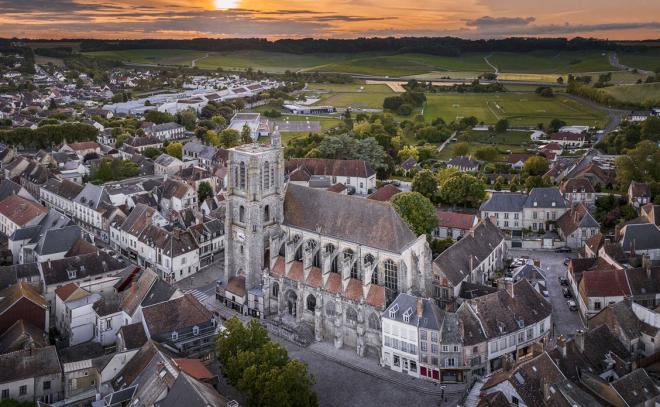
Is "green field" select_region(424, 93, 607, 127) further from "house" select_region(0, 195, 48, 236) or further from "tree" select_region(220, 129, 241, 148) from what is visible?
"house" select_region(0, 195, 48, 236)

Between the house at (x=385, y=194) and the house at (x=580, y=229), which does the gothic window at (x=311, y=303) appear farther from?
the house at (x=580, y=229)

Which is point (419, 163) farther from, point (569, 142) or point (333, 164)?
point (569, 142)

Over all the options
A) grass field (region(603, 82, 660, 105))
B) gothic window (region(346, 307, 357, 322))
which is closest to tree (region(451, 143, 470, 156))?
grass field (region(603, 82, 660, 105))

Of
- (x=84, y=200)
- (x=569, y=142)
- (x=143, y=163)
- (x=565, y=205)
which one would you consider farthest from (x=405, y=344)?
(x=569, y=142)

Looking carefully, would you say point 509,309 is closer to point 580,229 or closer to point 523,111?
point 580,229

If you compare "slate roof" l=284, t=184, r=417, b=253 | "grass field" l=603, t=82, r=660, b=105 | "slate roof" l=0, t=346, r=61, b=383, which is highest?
"grass field" l=603, t=82, r=660, b=105

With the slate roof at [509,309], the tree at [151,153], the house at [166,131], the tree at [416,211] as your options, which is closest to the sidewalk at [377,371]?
the slate roof at [509,309]

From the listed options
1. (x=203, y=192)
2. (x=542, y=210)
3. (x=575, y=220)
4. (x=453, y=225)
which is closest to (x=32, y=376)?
(x=203, y=192)
